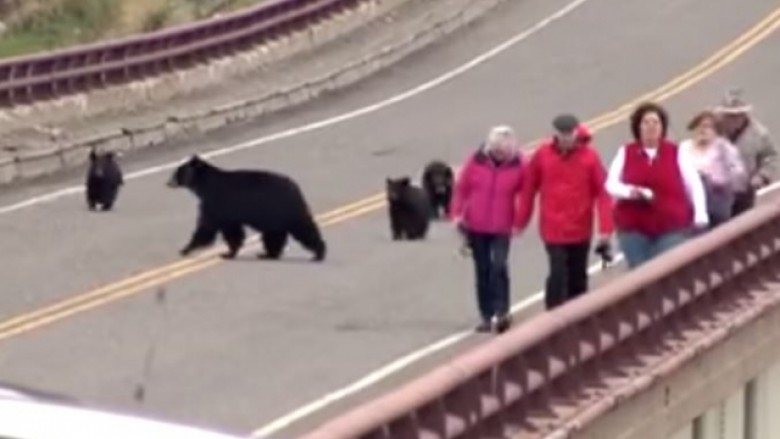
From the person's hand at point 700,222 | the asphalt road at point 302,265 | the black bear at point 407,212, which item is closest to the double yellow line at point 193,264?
the asphalt road at point 302,265

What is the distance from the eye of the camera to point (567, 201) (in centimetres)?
1611

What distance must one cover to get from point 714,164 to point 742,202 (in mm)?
900

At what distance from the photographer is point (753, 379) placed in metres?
15.7

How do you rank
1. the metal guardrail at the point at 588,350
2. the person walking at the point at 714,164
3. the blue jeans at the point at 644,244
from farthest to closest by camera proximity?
the person walking at the point at 714,164 → the blue jeans at the point at 644,244 → the metal guardrail at the point at 588,350

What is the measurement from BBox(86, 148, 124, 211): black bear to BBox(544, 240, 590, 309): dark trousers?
8710 mm

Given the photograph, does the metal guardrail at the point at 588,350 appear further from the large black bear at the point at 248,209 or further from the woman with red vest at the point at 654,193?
the large black bear at the point at 248,209

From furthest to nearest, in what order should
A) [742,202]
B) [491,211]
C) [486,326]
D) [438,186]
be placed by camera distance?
[438,186] → [486,326] → [742,202] → [491,211]

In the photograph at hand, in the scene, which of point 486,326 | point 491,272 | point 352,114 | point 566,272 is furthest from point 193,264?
point 352,114

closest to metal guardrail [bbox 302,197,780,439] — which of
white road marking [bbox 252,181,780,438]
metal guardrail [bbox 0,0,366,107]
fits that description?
white road marking [bbox 252,181,780,438]

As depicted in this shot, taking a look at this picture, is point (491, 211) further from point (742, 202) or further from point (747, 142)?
point (747, 142)

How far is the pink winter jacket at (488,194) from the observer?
1673cm

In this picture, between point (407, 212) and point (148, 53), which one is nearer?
point (407, 212)

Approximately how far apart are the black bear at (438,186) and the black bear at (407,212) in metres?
0.60

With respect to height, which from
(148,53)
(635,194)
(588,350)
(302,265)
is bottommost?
(302,265)
